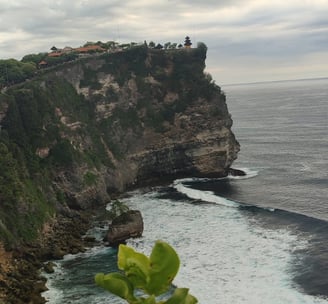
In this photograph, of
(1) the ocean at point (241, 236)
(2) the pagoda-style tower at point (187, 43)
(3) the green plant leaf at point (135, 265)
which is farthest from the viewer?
(2) the pagoda-style tower at point (187, 43)

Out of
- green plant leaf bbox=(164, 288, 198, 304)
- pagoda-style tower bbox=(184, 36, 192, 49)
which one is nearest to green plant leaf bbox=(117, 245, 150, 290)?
green plant leaf bbox=(164, 288, 198, 304)

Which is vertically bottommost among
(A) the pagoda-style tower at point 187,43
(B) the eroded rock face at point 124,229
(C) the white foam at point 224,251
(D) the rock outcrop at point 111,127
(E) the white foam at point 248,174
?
(C) the white foam at point 224,251

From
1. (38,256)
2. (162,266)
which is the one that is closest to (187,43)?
(38,256)

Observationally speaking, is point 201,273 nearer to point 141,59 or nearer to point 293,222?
point 293,222

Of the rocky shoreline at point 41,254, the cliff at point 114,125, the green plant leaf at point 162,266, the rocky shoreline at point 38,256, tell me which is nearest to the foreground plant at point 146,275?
the green plant leaf at point 162,266

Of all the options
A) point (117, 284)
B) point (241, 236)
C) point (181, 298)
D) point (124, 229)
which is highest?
point (117, 284)

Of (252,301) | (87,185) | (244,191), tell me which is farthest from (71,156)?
(252,301)

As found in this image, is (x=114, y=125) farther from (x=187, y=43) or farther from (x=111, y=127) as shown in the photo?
(x=187, y=43)

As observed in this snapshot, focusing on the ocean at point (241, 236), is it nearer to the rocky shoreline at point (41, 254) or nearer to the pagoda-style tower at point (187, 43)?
the rocky shoreline at point (41, 254)
